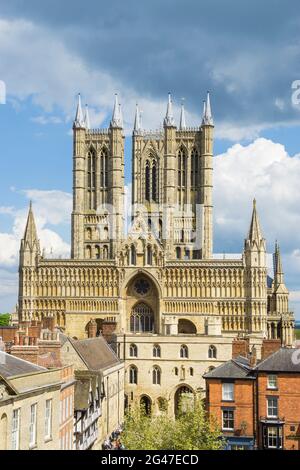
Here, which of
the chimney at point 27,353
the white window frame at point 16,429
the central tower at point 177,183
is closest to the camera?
the white window frame at point 16,429

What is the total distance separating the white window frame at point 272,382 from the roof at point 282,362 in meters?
0.36

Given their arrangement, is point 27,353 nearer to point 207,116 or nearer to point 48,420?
point 48,420

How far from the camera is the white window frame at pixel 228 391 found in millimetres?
43781

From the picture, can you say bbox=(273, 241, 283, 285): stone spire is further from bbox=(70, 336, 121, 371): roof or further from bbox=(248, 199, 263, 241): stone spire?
bbox=(70, 336, 121, 371): roof

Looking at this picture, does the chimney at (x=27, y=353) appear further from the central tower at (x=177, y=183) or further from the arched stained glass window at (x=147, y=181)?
the arched stained glass window at (x=147, y=181)

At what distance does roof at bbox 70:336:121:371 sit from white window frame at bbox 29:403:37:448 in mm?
25543

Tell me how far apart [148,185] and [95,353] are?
193ft

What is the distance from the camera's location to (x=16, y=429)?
24.9 meters

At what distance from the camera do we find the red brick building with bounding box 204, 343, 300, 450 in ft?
136

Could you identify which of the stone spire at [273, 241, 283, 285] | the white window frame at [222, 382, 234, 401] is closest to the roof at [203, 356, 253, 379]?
the white window frame at [222, 382, 234, 401]

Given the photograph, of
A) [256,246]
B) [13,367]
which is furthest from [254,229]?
[13,367]

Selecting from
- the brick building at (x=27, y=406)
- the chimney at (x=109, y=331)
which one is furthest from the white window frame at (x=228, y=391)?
the chimney at (x=109, y=331)

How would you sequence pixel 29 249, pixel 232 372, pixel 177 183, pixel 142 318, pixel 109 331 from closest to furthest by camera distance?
pixel 232 372
pixel 109 331
pixel 142 318
pixel 29 249
pixel 177 183
